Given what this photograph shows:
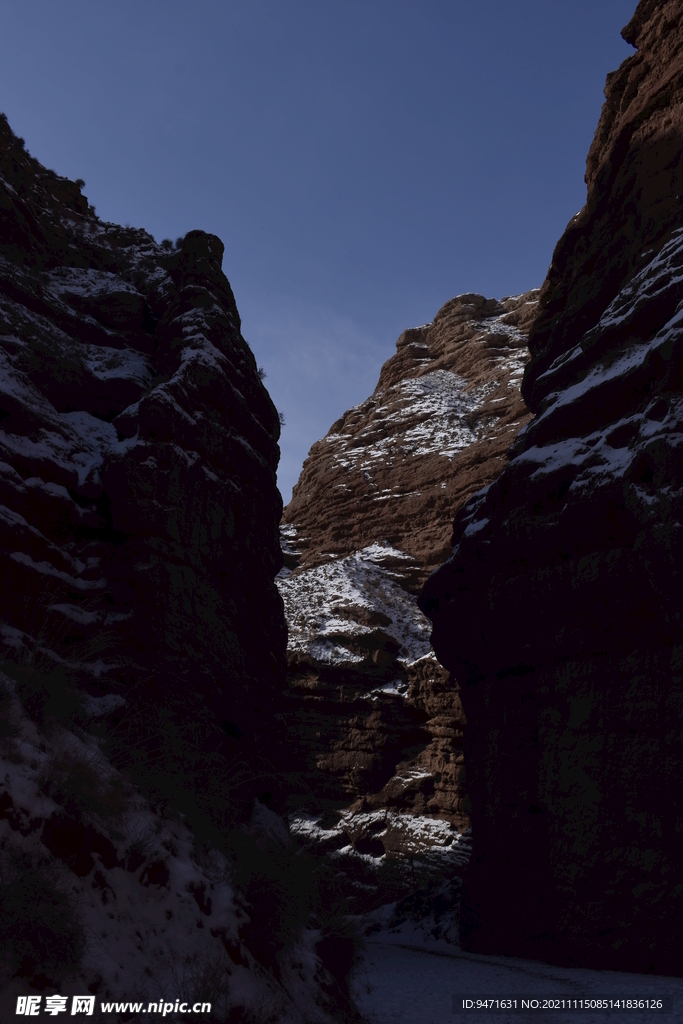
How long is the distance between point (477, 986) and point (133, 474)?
1105 cm

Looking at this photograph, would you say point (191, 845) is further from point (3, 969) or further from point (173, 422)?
point (173, 422)

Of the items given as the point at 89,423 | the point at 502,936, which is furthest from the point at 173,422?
the point at 502,936

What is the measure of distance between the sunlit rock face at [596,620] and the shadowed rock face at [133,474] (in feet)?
21.1

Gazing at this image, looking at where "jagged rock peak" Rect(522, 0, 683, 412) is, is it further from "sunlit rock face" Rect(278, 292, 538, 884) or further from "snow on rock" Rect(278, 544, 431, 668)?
"snow on rock" Rect(278, 544, 431, 668)

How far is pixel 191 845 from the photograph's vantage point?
5914 millimetres

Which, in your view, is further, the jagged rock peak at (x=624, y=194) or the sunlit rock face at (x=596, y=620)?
the jagged rock peak at (x=624, y=194)

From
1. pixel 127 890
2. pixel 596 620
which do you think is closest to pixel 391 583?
pixel 596 620

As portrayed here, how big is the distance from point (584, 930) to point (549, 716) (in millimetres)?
4474

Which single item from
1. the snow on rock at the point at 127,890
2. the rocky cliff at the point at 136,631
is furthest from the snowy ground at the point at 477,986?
the snow on rock at the point at 127,890

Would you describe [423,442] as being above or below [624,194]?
above

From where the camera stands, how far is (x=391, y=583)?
149ft

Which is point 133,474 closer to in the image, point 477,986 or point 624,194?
point 477,986

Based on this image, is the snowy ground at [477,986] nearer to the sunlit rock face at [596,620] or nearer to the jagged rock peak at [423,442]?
the sunlit rock face at [596,620]

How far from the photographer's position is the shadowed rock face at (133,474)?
424 inches
